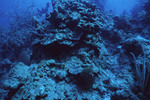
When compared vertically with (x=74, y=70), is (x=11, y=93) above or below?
below

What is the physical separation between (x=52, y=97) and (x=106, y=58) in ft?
7.88

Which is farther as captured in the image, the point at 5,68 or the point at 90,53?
the point at 5,68

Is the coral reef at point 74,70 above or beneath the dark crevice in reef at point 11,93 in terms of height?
above

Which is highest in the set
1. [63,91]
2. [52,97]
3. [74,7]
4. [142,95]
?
[74,7]

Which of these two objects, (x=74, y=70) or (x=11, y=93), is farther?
(x=74, y=70)

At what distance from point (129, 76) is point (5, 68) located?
542 centimetres

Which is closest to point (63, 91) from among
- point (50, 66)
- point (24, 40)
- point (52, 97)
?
point (52, 97)

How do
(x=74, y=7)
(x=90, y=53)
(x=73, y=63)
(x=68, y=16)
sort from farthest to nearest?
(x=74, y=7)
(x=68, y=16)
(x=90, y=53)
(x=73, y=63)

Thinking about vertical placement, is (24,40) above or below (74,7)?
below

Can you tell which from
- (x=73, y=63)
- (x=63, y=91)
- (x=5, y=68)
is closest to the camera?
(x=63, y=91)

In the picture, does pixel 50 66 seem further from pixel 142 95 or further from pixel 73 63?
pixel 142 95

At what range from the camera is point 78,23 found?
3.05 metres

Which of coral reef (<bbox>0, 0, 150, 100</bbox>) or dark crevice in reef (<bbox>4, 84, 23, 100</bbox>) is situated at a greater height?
coral reef (<bbox>0, 0, 150, 100</bbox>)

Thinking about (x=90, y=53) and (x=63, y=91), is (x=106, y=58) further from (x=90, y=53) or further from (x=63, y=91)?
(x=63, y=91)
